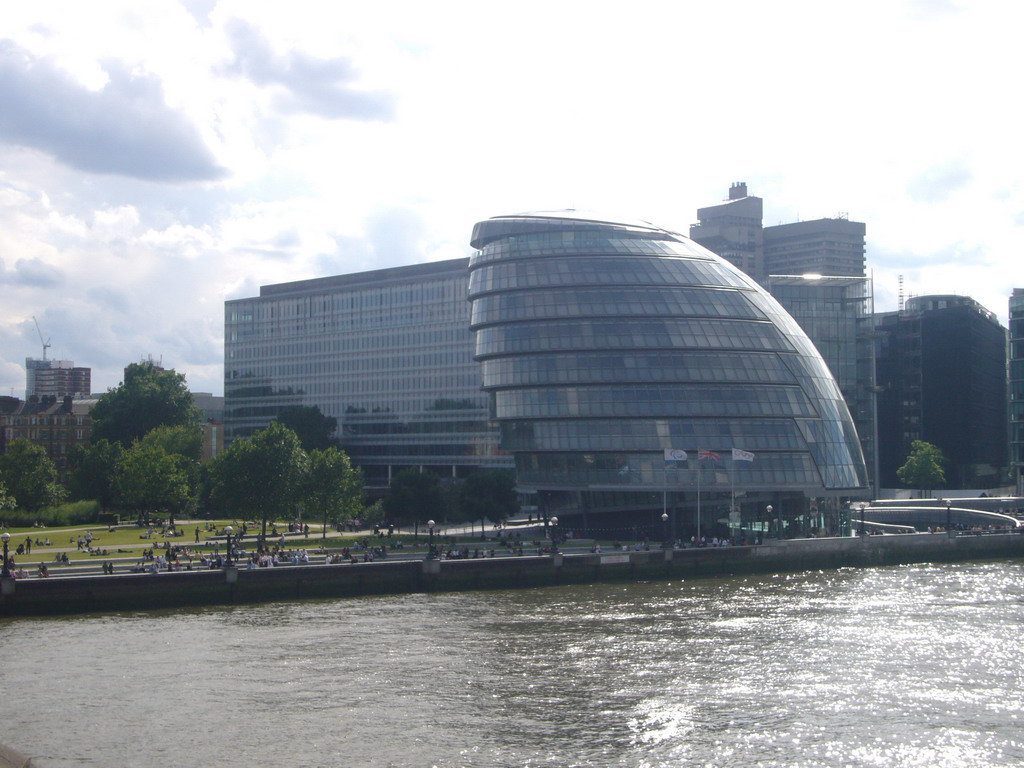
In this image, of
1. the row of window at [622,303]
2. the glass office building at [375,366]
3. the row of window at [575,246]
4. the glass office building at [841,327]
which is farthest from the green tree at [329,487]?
the glass office building at [841,327]

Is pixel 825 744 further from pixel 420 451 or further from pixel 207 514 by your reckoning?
pixel 420 451

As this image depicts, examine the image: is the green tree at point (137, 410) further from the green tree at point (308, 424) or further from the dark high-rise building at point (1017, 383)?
the dark high-rise building at point (1017, 383)

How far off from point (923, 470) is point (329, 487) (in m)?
83.1

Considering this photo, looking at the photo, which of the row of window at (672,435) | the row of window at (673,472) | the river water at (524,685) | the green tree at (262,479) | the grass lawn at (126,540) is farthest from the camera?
the green tree at (262,479)

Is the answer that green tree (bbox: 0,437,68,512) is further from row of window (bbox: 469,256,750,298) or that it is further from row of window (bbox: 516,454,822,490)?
row of window (bbox: 516,454,822,490)

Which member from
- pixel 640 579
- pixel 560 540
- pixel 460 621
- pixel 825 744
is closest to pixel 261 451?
pixel 560 540

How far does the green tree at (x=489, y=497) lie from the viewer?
102 meters

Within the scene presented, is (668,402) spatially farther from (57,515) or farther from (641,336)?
(57,515)

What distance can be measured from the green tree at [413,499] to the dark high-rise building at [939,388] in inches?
3553

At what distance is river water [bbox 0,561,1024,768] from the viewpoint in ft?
118

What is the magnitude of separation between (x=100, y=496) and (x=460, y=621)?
2972 inches

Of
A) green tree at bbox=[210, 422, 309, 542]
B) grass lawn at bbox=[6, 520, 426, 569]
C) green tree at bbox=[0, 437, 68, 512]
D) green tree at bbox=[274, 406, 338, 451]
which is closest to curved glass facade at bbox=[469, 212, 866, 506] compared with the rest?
grass lawn at bbox=[6, 520, 426, 569]

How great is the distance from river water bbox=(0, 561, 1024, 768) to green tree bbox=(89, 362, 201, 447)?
9453 cm

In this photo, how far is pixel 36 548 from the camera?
84.2 m
